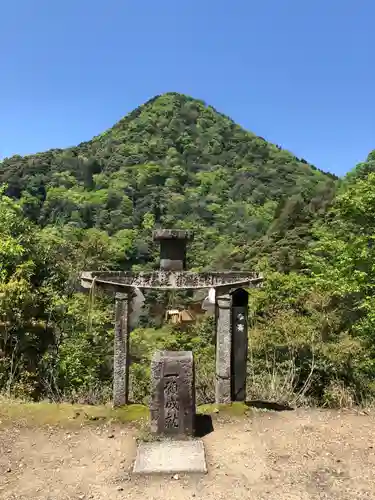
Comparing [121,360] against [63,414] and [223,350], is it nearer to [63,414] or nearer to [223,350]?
[63,414]

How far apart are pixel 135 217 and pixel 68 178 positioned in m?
8.63

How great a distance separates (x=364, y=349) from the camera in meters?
10.6

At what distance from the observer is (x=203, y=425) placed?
220 inches

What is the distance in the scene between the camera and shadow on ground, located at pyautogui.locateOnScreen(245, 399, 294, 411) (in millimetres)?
6238

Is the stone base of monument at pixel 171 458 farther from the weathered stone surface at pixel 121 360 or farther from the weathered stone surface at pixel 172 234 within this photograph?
the weathered stone surface at pixel 172 234

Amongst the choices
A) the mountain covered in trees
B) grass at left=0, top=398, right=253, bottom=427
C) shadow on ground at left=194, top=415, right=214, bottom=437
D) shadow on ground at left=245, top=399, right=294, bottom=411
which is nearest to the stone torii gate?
grass at left=0, top=398, right=253, bottom=427

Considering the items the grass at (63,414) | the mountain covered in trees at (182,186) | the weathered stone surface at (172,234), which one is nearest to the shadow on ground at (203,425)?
the grass at (63,414)

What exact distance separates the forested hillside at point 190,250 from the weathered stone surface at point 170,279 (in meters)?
0.49

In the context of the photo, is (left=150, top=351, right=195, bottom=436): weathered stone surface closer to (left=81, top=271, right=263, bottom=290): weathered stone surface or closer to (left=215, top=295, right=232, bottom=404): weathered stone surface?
(left=215, top=295, right=232, bottom=404): weathered stone surface

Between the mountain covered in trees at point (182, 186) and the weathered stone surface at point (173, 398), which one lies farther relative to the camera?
the mountain covered in trees at point (182, 186)

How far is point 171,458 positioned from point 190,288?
2.26 m

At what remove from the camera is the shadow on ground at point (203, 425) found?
5.36 m

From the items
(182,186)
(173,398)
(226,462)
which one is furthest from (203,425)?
(182,186)

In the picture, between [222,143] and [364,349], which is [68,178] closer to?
[222,143]
